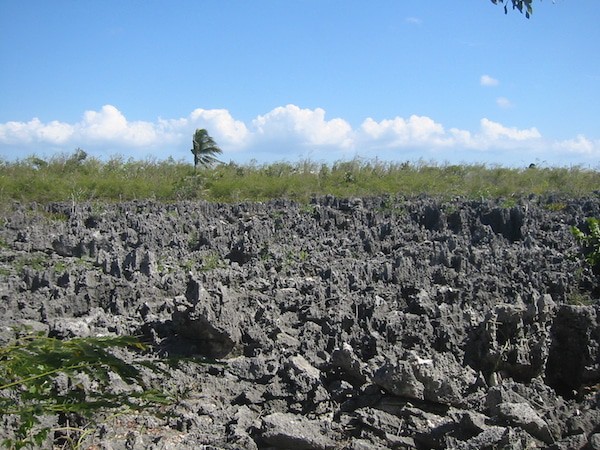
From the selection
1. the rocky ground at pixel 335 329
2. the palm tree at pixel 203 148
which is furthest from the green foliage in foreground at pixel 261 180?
the rocky ground at pixel 335 329

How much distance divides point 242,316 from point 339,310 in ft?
2.82

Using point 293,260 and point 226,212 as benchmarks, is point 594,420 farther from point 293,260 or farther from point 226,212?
point 226,212

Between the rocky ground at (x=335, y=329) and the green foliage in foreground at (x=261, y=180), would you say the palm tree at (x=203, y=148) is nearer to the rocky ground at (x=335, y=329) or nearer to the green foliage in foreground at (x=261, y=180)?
the green foliage in foreground at (x=261, y=180)

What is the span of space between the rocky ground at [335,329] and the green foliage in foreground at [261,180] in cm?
670

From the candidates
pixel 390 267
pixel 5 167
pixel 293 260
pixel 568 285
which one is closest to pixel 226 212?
pixel 293 260

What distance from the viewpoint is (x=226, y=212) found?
45.2ft

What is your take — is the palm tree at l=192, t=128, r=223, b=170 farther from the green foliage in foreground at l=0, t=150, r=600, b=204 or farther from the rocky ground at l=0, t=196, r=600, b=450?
the rocky ground at l=0, t=196, r=600, b=450

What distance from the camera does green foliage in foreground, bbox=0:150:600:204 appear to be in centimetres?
1734

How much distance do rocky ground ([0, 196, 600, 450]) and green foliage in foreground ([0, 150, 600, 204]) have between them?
6696 mm

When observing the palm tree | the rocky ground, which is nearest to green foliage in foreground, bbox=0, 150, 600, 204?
the palm tree

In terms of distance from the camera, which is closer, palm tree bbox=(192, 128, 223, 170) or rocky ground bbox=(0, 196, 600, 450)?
rocky ground bbox=(0, 196, 600, 450)

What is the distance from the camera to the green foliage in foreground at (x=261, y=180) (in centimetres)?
1734

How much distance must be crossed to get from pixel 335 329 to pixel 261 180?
553 inches

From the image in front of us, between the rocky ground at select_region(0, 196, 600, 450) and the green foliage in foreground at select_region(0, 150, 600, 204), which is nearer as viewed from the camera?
the rocky ground at select_region(0, 196, 600, 450)
